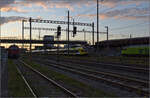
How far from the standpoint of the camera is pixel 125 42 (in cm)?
6988

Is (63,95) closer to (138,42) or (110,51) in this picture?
(138,42)

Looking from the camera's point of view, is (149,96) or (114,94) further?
(114,94)

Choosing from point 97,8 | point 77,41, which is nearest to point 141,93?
point 97,8

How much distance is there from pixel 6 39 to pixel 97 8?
71.7 metres

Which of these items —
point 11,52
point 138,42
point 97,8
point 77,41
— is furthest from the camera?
point 77,41

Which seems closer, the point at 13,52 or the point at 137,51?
the point at 13,52

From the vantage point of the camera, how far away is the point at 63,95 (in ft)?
37.2

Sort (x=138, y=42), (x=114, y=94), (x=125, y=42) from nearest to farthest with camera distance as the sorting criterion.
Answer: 1. (x=114, y=94)
2. (x=138, y=42)
3. (x=125, y=42)

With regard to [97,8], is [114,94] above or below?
below

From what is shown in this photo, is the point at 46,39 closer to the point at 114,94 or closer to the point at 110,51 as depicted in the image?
the point at 110,51

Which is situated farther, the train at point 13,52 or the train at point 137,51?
the train at point 137,51

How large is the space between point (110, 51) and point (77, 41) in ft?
163

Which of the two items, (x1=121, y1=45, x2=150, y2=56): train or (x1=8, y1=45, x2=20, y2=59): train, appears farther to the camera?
(x1=121, y1=45, x2=150, y2=56): train

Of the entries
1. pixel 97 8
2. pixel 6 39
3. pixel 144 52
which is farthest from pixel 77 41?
pixel 97 8
